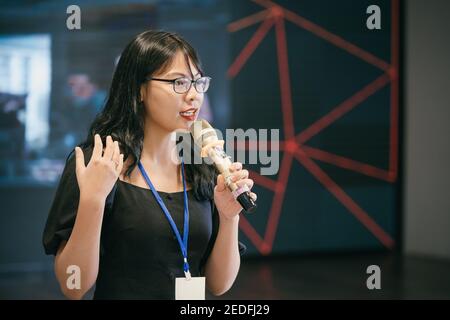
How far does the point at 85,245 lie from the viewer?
1521mm

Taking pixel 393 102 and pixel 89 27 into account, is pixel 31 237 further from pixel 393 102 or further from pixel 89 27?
pixel 393 102

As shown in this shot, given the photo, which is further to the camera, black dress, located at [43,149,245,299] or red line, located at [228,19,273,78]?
red line, located at [228,19,273,78]

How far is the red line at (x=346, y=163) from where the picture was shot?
18.9 ft

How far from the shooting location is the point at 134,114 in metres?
1.71

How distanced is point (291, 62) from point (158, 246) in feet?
13.9

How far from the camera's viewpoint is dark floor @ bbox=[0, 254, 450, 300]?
14.4ft

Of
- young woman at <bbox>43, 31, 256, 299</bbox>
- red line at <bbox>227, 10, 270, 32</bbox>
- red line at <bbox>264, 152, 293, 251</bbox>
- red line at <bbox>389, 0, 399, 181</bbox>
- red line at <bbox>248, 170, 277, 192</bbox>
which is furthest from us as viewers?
red line at <bbox>389, 0, 399, 181</bbox>

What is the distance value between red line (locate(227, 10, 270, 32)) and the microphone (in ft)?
12.6

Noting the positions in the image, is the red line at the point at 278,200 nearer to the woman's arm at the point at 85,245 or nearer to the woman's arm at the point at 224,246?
the woman's arm at the point at 224,246

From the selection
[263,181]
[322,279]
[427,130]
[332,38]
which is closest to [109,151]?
[322,279]

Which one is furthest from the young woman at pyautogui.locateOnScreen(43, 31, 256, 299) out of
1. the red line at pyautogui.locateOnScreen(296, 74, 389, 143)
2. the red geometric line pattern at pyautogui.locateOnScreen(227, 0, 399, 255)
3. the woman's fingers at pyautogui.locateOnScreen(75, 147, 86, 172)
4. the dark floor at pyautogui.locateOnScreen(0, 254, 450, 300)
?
the red line at pyautogui.locateOnScreen(296, 74, 389, 143)

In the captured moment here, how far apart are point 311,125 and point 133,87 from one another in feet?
13.8

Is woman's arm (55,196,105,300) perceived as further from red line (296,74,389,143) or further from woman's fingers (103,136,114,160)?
red line (296,74,389,143)

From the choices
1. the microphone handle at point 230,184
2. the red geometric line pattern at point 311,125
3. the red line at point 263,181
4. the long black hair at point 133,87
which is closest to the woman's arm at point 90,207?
the long black hair at point 133,87
